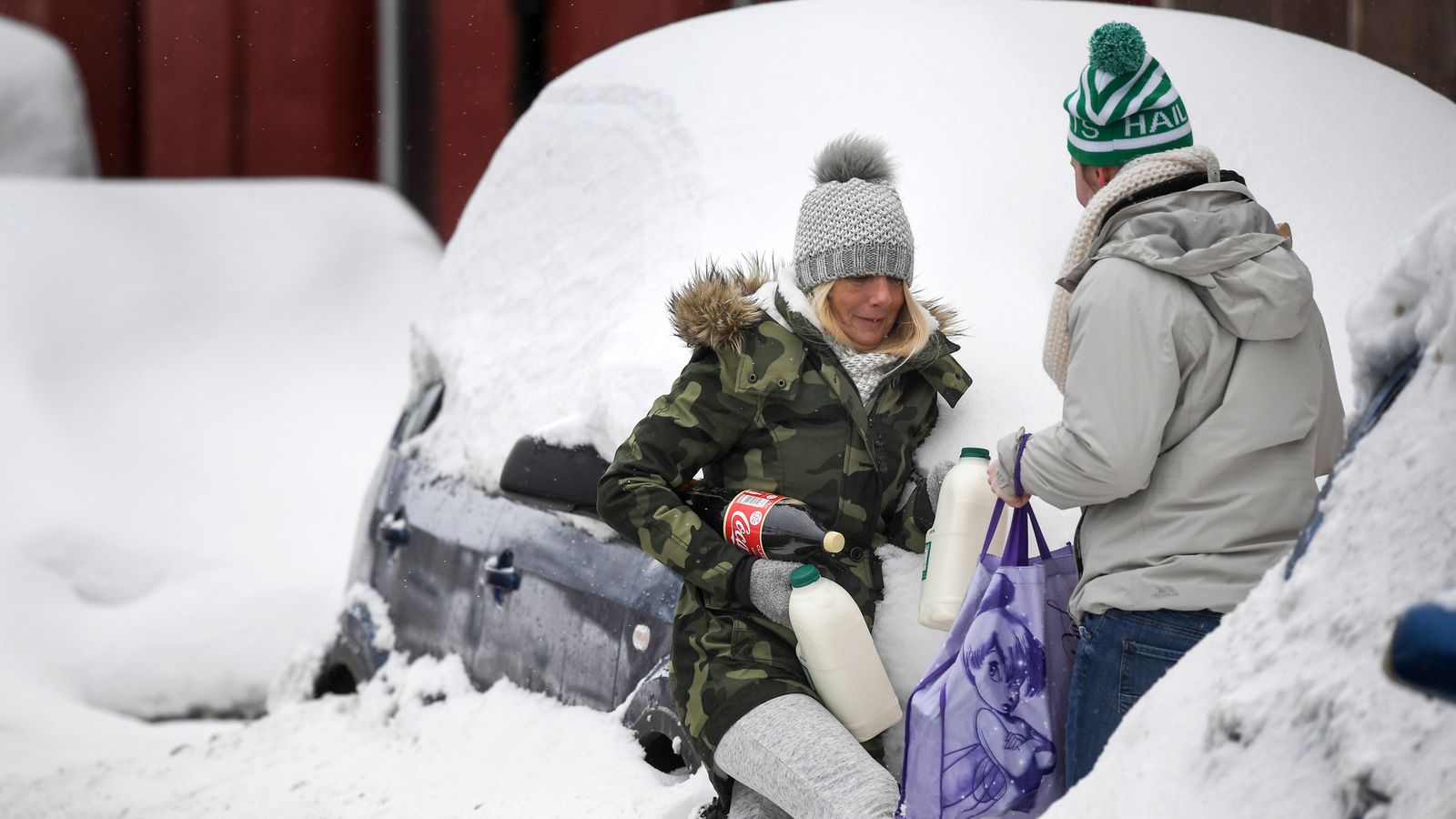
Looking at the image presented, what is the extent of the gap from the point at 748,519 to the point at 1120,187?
0.78 meters

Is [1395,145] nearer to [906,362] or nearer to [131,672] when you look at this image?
[906,362]

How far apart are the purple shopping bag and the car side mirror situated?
961 millimetres

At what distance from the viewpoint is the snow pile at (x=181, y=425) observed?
19.2ft

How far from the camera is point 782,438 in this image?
2.58 metres

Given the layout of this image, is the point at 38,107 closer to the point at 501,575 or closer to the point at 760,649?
the point at 501,575

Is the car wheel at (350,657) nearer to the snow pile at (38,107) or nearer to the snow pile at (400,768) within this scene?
the snow pile at (400,768)

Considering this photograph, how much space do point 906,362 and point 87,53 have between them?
352 inches

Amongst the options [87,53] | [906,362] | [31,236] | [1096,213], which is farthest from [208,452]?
[1096,213]

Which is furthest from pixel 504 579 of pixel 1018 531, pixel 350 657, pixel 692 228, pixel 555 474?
pixel 1018 531

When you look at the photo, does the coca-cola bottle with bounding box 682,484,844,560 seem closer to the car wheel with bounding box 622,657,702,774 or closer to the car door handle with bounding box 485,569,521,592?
the car wheel with bounding box 622,657,702,774

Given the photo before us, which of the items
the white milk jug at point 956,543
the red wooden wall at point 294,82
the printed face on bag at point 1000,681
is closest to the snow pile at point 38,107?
the red wooden wall at point 294,82

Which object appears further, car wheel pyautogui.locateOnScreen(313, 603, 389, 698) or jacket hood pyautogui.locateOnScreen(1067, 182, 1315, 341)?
car wheel pyautogui.locateOnScreen(313, 603, 389, 698)

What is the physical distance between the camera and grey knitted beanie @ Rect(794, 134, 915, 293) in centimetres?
261

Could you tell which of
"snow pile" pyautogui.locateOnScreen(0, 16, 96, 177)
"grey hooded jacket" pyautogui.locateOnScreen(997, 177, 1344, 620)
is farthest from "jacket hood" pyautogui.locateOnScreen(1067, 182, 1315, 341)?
"snow pile" pyautogui.locateOnScreen(0, 16, 96, 177)
